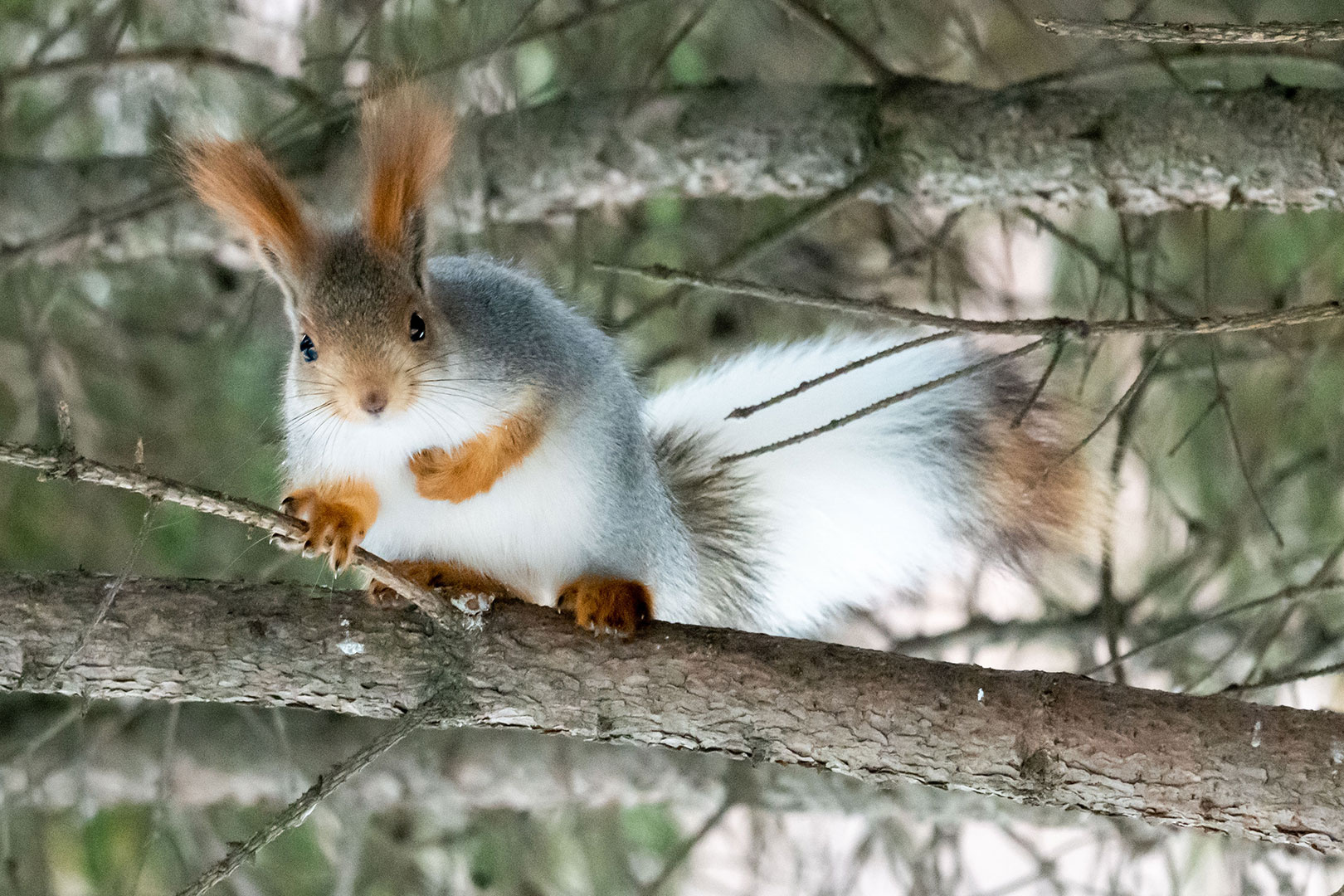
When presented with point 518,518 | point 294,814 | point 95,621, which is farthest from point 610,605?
point 95,621

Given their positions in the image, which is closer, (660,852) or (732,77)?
(732,77)

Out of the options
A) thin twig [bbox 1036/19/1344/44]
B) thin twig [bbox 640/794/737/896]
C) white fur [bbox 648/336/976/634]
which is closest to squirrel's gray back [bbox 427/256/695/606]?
white fur [bbox 648/336/976/634]

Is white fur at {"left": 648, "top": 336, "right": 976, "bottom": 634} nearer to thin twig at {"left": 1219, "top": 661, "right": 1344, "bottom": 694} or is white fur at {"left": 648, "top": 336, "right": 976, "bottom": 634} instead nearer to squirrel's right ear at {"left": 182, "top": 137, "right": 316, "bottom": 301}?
thin twig at {"left": 1219, "top": 661, "right": 1344, "bottom": 694}

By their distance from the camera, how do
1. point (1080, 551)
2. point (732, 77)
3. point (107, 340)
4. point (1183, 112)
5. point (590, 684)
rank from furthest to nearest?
point (107, 340)
point (732, 77)
point (1080, 551)
point (1183, 112)
point (590, 684)

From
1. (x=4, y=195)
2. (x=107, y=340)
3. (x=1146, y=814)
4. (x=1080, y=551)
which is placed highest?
(x=4, y=195)

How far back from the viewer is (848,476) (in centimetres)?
217

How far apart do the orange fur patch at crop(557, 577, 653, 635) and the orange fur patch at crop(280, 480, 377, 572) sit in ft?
0.91

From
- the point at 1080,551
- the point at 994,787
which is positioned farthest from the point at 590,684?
the point at 1080,551

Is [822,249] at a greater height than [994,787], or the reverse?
[822,249]

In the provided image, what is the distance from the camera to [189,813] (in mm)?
2479

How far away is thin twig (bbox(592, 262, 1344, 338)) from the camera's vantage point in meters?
1.10

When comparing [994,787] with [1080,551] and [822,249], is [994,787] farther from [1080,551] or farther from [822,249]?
[822,249]

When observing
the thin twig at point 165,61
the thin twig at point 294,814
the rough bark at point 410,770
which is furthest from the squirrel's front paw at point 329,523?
the rough bark at point 410,770

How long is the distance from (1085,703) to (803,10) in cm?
106
